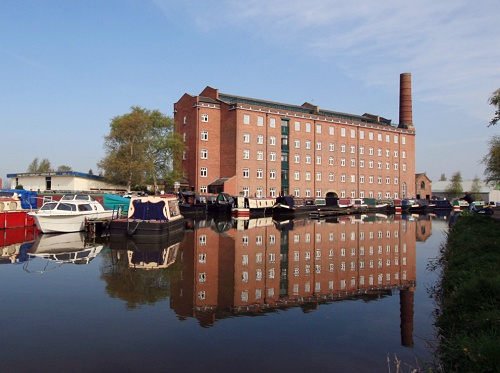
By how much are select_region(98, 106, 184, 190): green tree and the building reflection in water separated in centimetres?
2916

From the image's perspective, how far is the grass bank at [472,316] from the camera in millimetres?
4868

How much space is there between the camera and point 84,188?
53000 mm

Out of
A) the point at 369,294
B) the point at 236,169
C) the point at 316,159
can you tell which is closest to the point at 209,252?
the point at 369,294

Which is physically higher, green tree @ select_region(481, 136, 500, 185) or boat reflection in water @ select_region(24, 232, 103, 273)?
green tree @ select_region(481, 136, 500, 185)

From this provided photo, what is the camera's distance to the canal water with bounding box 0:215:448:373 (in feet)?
22.2

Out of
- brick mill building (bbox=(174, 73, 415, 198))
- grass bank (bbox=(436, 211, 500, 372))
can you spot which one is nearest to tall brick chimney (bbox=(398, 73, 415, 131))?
brick mill building (bbox=(174, 73, 415, 198))

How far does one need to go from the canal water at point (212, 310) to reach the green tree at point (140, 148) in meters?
31.7

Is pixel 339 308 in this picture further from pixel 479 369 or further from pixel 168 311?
pixel 479 369

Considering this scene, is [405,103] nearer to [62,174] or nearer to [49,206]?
[62,174]

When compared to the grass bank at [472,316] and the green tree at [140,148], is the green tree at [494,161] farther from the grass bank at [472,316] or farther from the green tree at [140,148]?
the green tree at [140,148]

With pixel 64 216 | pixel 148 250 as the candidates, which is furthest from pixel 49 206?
pixel 148 250

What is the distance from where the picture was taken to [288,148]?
5781cm

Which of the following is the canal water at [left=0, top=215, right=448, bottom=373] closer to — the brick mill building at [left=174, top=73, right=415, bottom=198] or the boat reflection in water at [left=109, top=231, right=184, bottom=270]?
the boat reflection in water at [left=109, top=231, right=184, bottom=270]

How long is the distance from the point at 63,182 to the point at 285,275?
46.2 meters
